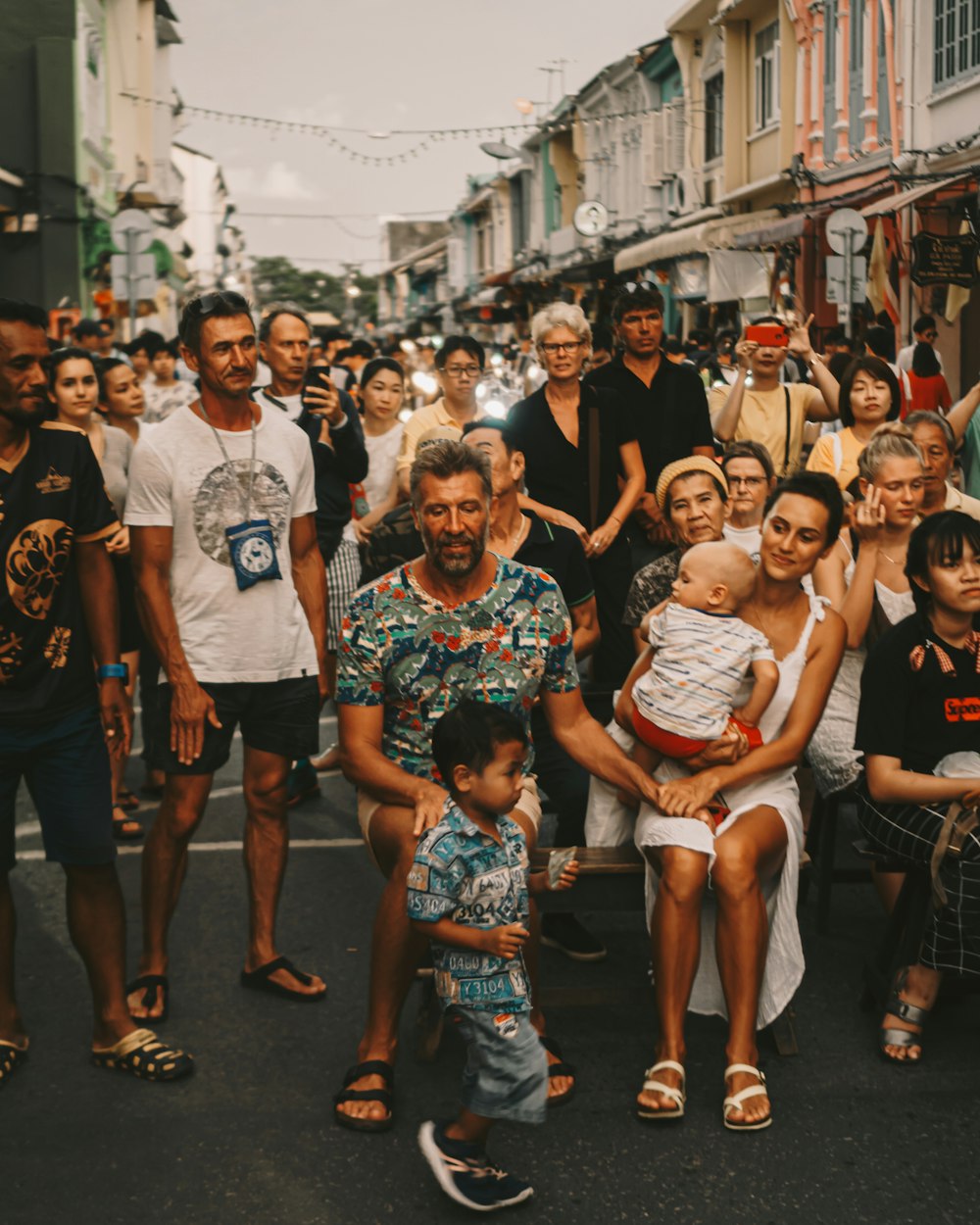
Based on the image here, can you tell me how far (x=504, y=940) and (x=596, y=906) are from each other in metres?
1.13

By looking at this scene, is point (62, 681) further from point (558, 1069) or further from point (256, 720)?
point (558, 1069)

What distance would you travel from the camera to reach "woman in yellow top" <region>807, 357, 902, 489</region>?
275 inches

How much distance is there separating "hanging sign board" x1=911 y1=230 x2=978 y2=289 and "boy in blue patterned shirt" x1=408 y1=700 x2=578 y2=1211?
13.1 metres

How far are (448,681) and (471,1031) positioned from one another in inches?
41.5

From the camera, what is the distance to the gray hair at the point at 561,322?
6.61m

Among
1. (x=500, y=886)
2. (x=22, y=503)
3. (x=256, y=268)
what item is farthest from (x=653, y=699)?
(x=256, y=268)

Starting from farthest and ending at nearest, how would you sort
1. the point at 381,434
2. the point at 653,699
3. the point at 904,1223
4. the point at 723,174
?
1. the point at 723,174
2. the point at 381,434
3. the point at 653,699
4. the point at 904,1223

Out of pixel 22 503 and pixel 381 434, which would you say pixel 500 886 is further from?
pixel 381 434

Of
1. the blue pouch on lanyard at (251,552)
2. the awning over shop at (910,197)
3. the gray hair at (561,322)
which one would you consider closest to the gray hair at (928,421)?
the gray hair at (561,322)

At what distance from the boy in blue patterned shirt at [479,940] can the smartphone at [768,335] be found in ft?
15.1

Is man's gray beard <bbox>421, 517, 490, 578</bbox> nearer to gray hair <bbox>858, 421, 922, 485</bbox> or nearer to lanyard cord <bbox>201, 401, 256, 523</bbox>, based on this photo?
lanyard cord <bbox>201, 401, 256, 523</bbox>

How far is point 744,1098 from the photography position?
4.10m

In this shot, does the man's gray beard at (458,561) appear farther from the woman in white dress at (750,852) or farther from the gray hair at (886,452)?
the gray hair at (886,452)

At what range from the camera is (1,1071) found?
4.39 metres
